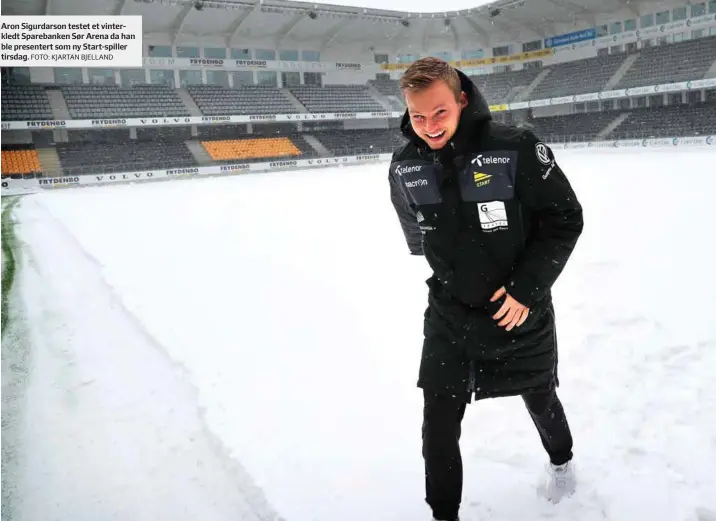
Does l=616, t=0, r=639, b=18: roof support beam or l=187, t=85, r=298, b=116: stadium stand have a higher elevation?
l=616, t=0, r=639, b=18: roof support beam

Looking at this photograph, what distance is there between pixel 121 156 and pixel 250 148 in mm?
6742

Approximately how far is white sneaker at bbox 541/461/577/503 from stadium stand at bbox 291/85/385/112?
33638mm

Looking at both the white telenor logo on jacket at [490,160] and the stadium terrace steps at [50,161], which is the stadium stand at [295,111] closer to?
the stadium terrace steps at [50,161]

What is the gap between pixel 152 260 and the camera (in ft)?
20.3

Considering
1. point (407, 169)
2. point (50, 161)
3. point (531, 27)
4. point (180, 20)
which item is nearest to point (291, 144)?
point (180, 20)

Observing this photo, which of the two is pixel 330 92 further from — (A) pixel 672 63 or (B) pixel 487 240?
(B) pixel 487 240

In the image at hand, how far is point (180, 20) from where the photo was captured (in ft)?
94.6

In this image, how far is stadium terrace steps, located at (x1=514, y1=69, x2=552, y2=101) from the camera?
36219 millimetres

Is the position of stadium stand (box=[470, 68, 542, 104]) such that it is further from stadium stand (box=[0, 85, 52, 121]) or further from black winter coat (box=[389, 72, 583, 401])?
black winter coat (box=[389, 72, 583, 401])

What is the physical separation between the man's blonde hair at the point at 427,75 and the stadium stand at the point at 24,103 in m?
28.5

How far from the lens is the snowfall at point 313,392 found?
207 centimetres

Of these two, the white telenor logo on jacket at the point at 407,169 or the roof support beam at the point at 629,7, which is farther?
the roof support beam at the point at 629,7

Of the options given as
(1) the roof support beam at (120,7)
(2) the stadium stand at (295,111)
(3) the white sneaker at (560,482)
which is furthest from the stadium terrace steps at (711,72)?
(3) the white sneaker at (560,482)

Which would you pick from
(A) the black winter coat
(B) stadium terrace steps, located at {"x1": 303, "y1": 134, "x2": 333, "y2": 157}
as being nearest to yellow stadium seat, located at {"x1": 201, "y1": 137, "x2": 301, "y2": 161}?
(B) stadium terrace steps, located at {"x1": 303, "y1": 134, "x2": 333, "y2": 157}
